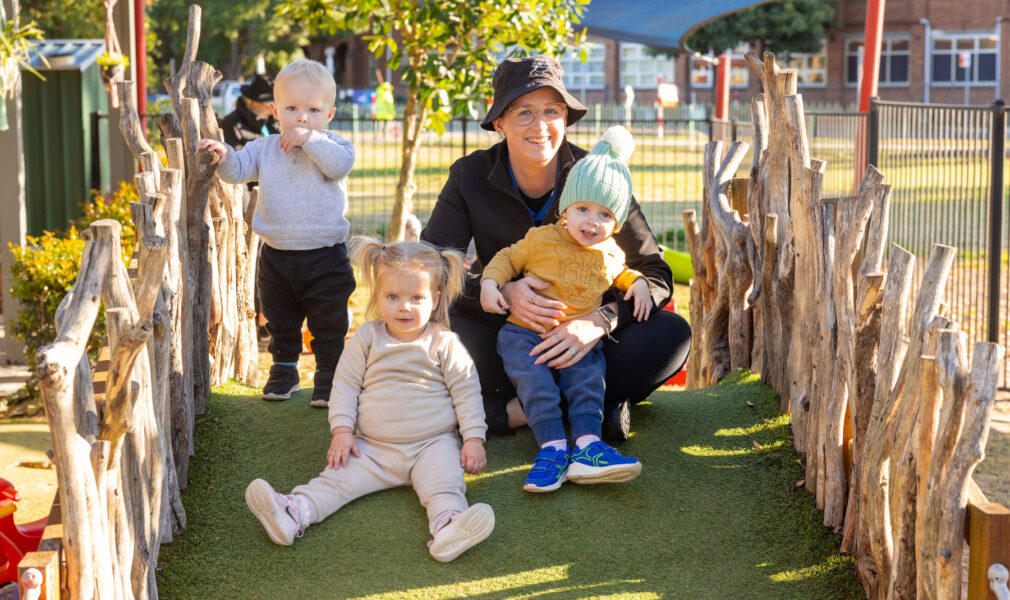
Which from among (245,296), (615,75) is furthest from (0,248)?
(615,75)

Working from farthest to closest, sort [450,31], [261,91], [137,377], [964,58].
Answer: [964,58] → [450,31] → [261,91] → [137,377]

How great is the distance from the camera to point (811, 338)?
11.9 feet

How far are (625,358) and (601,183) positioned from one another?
27.8 inches

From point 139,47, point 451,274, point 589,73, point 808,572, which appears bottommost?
point 808,572

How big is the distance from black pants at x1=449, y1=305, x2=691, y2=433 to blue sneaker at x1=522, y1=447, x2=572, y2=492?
42cm

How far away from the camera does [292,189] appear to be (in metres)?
4.14

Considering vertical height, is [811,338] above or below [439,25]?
below

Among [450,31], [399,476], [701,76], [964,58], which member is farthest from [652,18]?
[701,76]

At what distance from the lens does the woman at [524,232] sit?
3.77 meters

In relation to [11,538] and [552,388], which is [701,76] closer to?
[552,388]

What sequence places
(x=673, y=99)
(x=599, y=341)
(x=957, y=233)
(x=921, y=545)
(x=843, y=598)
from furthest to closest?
(x=673, y=99)
(x=957, y=233)
(x=599, y=341)
(x=843, y=598)
(x=921, y=545)

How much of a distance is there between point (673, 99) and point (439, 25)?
6.22 meters

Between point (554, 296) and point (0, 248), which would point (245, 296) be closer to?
point (554, 296)

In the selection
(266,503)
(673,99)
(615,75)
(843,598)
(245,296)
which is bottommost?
(843,598)
